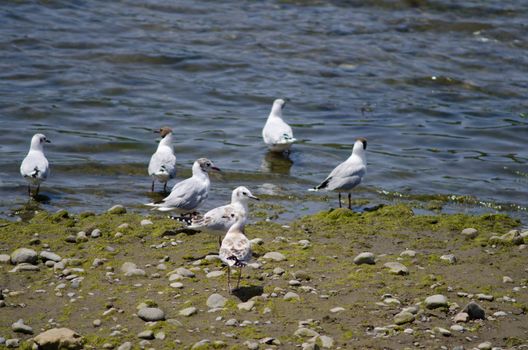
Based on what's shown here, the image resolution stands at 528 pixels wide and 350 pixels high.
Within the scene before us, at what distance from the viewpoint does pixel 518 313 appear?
731cm

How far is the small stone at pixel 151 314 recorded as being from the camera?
23.4 feet

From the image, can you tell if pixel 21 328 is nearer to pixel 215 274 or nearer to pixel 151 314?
pixel 151 314

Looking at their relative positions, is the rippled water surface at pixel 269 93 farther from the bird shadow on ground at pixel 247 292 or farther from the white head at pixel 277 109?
the bird shadow on ground at pixel 247 292

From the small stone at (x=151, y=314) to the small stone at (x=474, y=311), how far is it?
2440 mm

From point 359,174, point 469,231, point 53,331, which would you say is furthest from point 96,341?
point 359,174

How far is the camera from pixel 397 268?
27.1 feet

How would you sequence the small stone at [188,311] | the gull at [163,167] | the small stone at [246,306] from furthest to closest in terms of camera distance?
the gull at [163,167], the small stone at [246,306], the small stone at [188,311]

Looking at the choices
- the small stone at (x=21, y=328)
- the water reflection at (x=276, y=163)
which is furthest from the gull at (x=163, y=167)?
the small stone at (x=21, y=328)

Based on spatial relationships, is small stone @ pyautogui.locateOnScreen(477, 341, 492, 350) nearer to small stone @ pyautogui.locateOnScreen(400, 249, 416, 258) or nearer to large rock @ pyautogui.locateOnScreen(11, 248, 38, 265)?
small stone @ pyautogui.locateOnScreen(400, 249, 416, 258)

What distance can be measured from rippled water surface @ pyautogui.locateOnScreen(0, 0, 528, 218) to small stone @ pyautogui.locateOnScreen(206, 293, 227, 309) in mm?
4097

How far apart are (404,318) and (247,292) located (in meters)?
1.41

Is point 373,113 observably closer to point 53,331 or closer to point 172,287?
point 172,287

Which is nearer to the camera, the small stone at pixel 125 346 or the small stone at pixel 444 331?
the small stone at pixel 125 346

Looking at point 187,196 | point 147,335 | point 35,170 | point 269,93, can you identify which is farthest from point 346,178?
point 269,93
